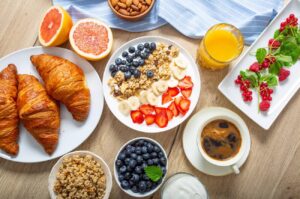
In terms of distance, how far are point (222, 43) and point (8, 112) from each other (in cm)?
99

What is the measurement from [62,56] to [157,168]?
67 cm

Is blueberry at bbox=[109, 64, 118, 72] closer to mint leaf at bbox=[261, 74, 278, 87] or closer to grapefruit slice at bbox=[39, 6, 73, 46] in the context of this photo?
grapefruit slice at bbox=[39, 6, 73, 46]

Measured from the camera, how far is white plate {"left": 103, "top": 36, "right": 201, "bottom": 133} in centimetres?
166

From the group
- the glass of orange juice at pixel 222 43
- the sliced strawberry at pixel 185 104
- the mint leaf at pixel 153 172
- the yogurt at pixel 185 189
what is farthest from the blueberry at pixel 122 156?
the glass of orange juice at pixel 222 43

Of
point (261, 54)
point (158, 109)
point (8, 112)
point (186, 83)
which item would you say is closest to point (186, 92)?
point (186, 83)

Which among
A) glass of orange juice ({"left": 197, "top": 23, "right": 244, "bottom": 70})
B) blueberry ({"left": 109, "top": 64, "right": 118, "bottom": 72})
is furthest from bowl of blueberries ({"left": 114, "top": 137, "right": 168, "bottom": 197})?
glass of orange juice ({"left": 197, "top": 23, "right": 244, "bottom": 70})

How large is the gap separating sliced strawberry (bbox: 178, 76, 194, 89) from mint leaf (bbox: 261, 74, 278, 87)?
1.05 ft

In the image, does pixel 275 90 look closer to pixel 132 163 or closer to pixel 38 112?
pixel 132 163

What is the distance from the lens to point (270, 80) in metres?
1.66

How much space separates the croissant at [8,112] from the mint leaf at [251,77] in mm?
1025

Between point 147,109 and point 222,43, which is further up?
point 222,43

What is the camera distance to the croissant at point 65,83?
1.62m

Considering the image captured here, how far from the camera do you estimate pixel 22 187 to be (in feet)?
5.60

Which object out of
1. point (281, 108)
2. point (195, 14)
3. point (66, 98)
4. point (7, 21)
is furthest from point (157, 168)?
point (7, 21)
